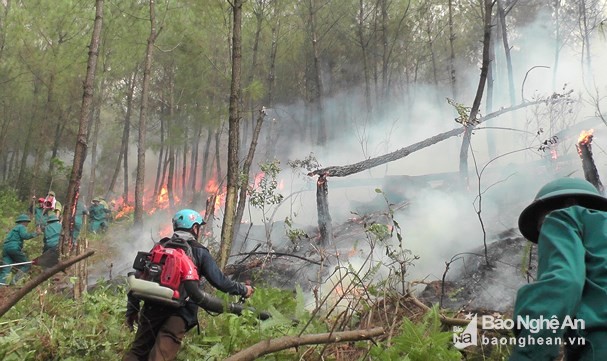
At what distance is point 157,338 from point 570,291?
309cm

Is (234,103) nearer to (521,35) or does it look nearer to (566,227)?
(566,227)

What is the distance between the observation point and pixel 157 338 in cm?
355

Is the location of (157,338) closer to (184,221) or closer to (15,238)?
(184,221)

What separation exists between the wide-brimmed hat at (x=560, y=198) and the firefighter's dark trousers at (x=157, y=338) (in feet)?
9.18

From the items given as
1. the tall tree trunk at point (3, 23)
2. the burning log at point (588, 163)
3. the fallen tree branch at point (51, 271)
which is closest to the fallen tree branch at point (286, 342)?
the fallen tree branch at point (51, 271)

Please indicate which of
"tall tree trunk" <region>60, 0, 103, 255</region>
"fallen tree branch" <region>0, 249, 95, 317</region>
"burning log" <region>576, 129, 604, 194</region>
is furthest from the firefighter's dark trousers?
"burning log" <region>576, 129, 604, 194</region>

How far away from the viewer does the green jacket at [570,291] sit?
156 cm

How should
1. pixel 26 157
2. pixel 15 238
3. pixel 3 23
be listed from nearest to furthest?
pixel 15 238 → pixel 3 23 → pixel 26 157

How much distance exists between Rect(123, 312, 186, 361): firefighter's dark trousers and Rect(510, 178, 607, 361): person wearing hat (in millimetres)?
2753

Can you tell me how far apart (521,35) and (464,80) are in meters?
3.91

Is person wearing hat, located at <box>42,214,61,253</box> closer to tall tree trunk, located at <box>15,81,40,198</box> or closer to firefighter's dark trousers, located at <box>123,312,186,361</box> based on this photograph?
firefighter's dark trousers, located at <box>123,312,186,361</box>

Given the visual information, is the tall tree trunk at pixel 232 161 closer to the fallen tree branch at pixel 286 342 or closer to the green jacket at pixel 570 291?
the fallen tree branch at pixel 286 342

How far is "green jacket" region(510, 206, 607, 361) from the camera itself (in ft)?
5.12

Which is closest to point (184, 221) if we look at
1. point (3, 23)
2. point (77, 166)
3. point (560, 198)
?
point (560, 198)
